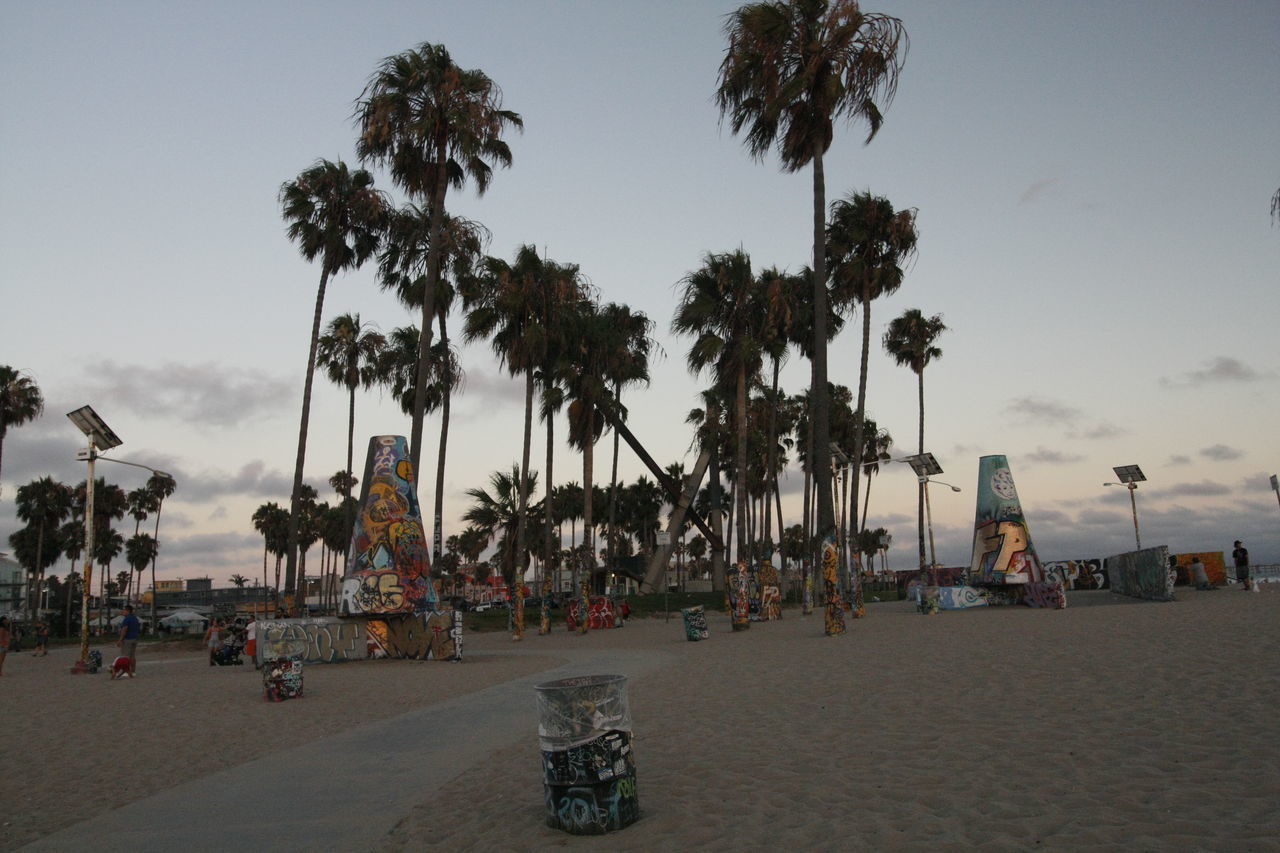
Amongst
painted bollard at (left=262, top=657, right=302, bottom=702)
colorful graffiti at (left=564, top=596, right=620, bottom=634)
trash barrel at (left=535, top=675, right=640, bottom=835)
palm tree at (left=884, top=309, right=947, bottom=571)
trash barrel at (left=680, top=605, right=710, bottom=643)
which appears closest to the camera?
trash barrel at (left=535, top=675, right=640, bottom=835)

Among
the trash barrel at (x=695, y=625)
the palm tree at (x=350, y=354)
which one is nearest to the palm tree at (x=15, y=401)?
the palm tree at (x=350, y=354)

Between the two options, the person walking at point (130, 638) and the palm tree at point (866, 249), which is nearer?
the person walking at point (130, 638)

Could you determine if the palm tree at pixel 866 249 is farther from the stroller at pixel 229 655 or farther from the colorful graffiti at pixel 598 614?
the stroller at pixel 229 655

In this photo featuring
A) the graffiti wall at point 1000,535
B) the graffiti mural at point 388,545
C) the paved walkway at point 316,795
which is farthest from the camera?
the graffiti wall at point 1000,535

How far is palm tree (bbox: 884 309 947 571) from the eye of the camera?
4884 centimetres

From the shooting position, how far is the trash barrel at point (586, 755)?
565 cm

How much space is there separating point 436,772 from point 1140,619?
16361 millimetres

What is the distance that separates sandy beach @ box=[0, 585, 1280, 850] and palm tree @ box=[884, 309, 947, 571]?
32.9 meters

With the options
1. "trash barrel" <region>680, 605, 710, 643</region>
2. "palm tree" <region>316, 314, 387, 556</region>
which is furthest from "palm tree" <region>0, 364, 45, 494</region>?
"trash barrel" <region>680, 605, 710, 643</region>

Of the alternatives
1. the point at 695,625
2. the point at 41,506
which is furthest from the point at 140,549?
the point at 695,625

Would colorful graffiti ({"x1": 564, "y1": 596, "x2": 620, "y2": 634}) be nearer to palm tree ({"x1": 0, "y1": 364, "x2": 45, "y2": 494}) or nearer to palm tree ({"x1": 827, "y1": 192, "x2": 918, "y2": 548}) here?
palm tree ({"x1": 827, "y1": 192, "x2": 918, "y2": 548})

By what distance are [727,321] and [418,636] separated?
19164mm

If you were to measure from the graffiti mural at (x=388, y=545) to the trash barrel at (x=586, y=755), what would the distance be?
16.0 m

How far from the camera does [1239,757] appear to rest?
6508 millimetres
